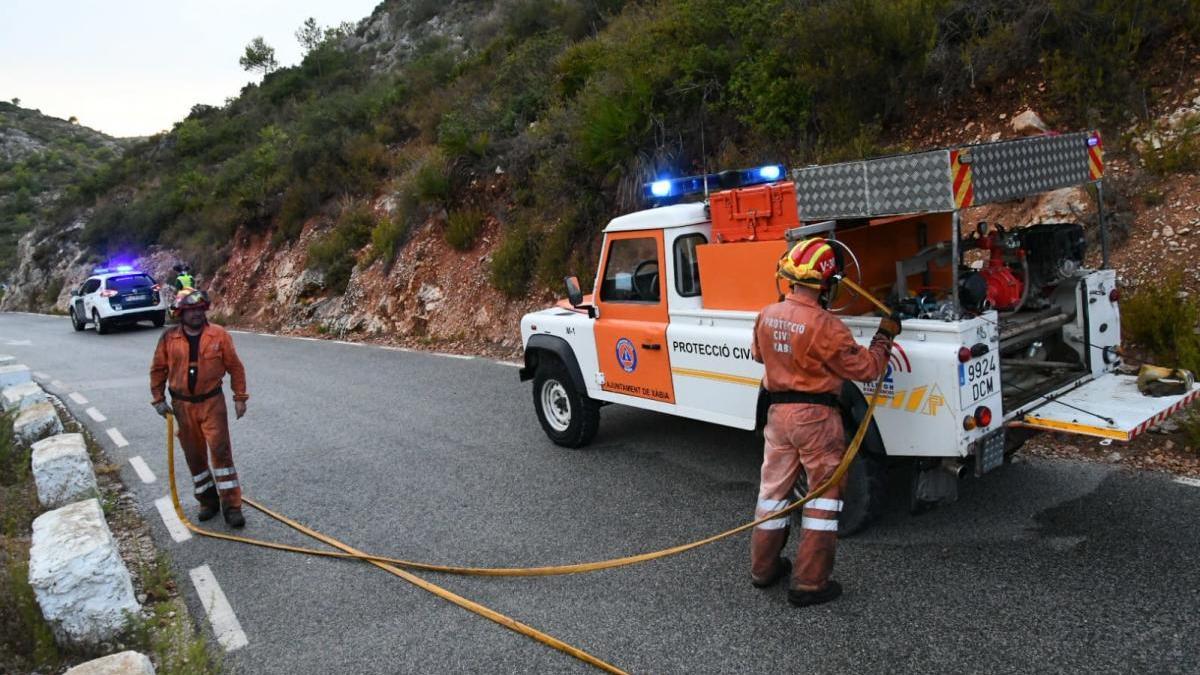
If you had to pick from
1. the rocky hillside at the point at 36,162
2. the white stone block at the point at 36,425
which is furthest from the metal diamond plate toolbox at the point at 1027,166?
the rocky hillside at the point at 36,162

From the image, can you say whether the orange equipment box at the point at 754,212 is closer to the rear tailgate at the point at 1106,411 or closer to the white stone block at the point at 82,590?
the rear tailgate at the point at 1106,411

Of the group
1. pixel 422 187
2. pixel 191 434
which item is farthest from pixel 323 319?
pixel 191 434

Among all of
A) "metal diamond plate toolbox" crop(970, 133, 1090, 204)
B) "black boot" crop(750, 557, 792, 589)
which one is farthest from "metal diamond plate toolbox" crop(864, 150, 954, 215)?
"black boot" crop(750, 557, 792, 589)

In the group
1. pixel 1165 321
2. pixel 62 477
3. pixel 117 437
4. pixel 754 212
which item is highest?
pixel 754 212

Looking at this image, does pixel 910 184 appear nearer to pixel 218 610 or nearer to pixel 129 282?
pixel 218 610

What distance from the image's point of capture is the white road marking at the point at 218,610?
439 centimetres

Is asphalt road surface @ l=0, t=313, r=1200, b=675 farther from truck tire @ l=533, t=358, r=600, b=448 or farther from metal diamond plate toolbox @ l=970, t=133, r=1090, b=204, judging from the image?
metal diamond plate toolbox @ l=970, t=133, r=1090, b=204

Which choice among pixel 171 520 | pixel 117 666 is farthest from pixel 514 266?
pixel 117 666

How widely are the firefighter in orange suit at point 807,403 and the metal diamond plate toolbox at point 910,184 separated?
495 mm

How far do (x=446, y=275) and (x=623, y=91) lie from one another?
524 cm

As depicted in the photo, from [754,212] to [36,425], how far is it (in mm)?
7114

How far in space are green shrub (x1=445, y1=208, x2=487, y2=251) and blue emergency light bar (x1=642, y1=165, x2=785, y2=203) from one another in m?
10.2

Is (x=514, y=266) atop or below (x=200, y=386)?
atop

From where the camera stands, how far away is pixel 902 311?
4754 mm
